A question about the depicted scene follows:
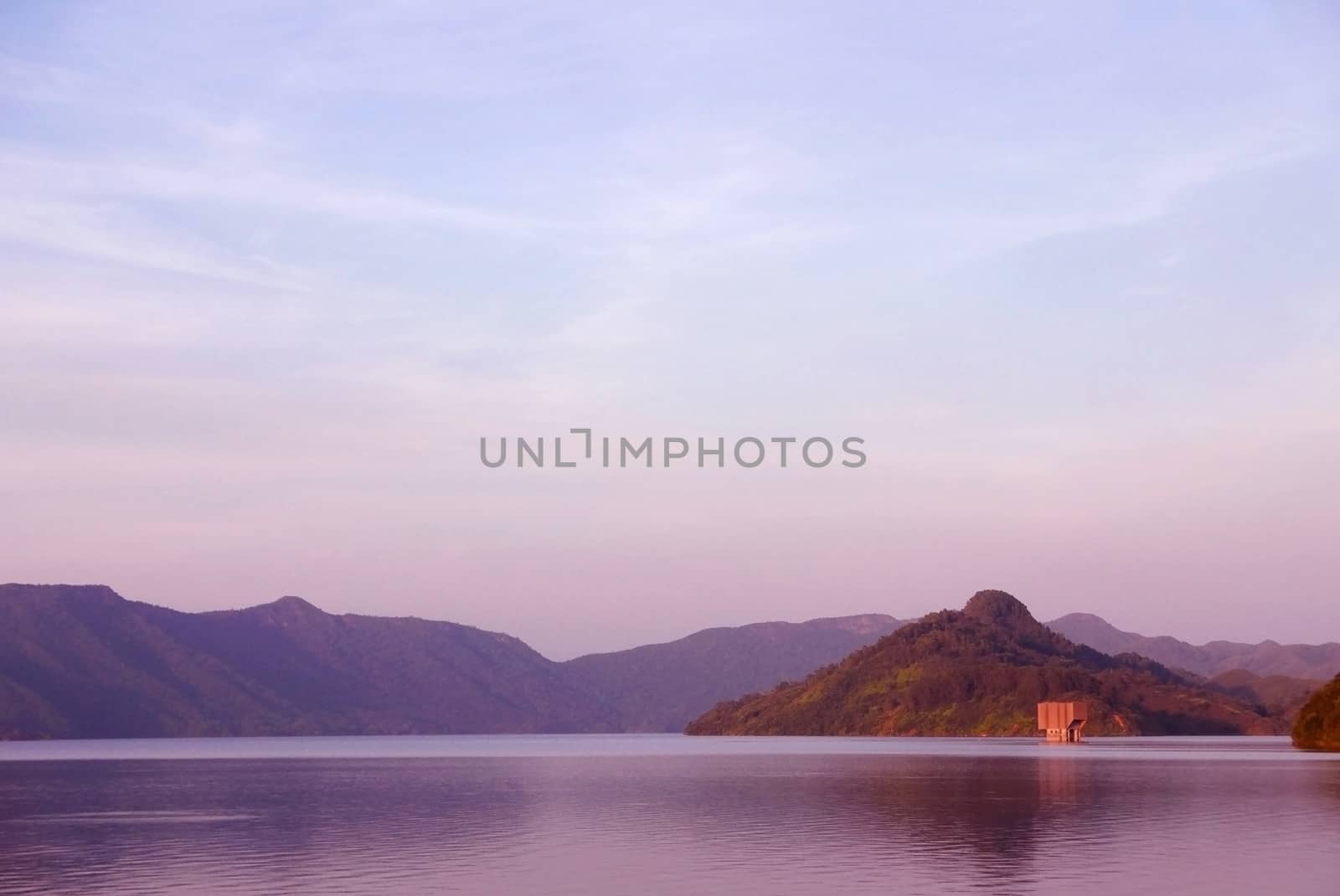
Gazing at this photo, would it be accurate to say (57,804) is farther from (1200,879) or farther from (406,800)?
(1200,879)

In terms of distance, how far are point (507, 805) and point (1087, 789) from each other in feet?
138

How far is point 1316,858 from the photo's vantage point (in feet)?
192

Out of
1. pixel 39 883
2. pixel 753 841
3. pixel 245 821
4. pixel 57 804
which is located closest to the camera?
pixel 39 883

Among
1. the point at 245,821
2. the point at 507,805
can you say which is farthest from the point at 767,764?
the point at 245,821

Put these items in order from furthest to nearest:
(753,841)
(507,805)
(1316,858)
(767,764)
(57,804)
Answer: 1. (767,764)
2. (57,804)
3. (507,805)
4. (753,841)
5. (1316,858)

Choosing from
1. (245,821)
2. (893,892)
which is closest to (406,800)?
(245,821)

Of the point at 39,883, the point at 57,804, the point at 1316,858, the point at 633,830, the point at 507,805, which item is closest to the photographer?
the point at 39,883

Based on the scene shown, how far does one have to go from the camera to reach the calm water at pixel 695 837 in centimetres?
5388

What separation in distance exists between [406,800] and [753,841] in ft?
153

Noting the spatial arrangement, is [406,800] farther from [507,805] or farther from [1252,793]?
[1252,793]

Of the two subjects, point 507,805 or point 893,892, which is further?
point 507,805

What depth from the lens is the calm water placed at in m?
53.9

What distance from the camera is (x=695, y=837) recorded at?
73.9 metres

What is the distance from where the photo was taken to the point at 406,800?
111m
